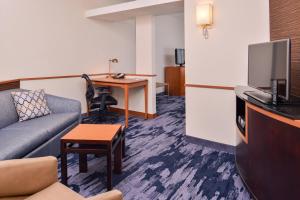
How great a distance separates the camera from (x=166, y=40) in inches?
296

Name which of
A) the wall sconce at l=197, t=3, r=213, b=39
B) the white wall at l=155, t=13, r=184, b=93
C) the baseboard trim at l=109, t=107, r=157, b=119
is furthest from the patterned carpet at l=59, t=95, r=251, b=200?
the white wall at l=155, t=13, r=184, b=93

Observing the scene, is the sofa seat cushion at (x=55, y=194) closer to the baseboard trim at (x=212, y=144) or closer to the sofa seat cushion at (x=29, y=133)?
the sofa seat cushion at (x=29, y=133)

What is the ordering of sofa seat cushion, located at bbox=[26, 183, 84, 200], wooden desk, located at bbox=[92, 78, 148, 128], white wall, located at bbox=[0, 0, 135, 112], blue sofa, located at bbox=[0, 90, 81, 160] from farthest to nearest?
1. wooden desk, located at bbox=[92, 78, 148, 128]
2. white wall, located at bbox=[0, 0, 135, 112]
3. blue sofa, located at bbox=[0, 90, 81, 160]
4. sofa seat cushion, located at bbox=[26, 183, 84, 200]

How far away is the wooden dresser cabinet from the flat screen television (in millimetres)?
4937

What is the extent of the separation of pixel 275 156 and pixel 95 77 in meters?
4.04

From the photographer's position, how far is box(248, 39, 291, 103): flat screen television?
62.7 inches

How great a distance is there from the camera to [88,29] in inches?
189

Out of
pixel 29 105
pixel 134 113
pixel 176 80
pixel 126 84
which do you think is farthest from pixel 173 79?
pixel 29 105

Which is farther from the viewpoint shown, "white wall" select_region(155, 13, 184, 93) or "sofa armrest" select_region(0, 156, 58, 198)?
"white wall" select_region(155, 13, 184, 93)

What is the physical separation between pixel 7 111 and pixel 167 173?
2.04 metres

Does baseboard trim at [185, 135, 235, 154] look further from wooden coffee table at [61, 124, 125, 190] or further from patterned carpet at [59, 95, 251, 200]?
wooden coffee table at [61, 124, 125, 190]

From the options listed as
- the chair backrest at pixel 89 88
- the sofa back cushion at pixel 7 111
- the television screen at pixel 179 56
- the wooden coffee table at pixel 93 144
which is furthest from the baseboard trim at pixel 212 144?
the television screen at pixel 179 56

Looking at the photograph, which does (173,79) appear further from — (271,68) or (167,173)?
(271,68)

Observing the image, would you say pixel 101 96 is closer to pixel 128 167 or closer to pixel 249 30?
pixel 128 167
